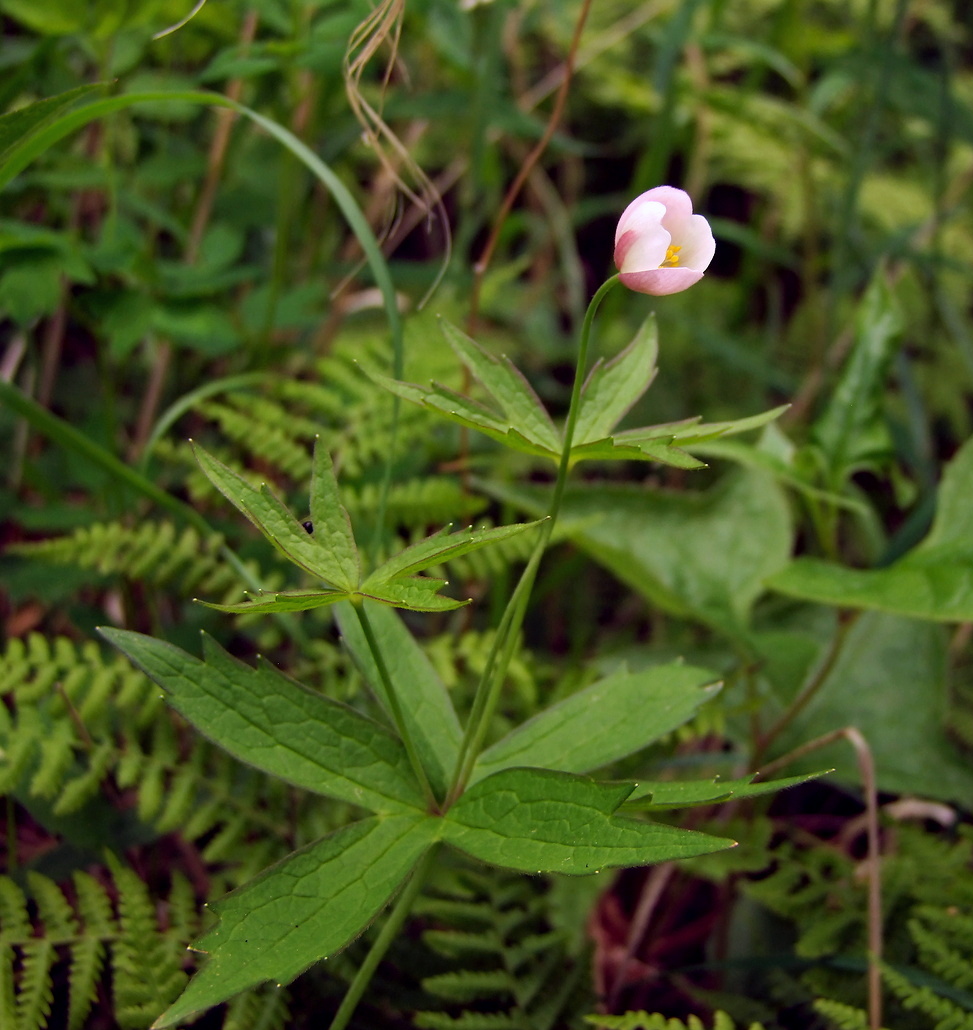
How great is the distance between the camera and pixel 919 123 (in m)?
2.65

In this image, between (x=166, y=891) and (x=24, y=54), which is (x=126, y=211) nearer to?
(x=24, y=54)

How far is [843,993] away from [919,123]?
7.95ft

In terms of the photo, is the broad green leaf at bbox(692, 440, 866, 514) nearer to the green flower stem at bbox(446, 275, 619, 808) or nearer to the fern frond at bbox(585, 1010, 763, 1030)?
the green flower stem at bbox(446, 275, 619, 808)

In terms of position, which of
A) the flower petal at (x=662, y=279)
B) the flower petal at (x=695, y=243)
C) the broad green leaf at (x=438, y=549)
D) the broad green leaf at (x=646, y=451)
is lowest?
the broad green leaf at (x=438, y=549)

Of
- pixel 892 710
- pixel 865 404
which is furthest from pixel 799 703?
pixel 865 404

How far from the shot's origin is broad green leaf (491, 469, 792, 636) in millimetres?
1487

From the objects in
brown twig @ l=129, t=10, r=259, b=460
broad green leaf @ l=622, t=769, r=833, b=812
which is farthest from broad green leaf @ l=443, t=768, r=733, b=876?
brown twig @ l=129, t=10, r=259, b=460

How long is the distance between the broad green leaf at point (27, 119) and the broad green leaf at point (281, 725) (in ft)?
A: 1.72

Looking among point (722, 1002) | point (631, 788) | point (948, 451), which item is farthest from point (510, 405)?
point (948, 451)

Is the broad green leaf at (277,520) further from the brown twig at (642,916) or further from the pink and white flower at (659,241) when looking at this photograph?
the brown twig at (642,916)

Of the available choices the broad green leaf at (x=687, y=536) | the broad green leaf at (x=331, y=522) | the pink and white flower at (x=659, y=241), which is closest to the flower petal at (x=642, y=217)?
the pink and white flower at (x=659, y=241)

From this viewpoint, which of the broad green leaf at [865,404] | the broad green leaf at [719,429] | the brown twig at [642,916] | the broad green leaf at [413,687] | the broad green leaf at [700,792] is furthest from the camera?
the broad green leaf at [865,404]

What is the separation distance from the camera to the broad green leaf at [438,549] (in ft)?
2.52

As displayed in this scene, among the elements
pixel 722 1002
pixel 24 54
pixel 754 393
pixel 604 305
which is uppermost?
pixel 24 54
